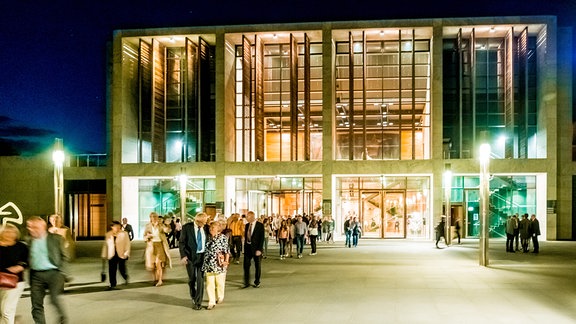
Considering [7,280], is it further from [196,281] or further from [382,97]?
[382,97]

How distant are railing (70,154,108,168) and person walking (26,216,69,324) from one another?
32493 mm

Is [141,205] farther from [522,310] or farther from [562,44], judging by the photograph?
[522,310]

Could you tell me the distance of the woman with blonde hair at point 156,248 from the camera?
55.0ft

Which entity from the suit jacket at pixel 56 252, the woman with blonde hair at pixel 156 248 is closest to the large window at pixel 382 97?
the woman with blonde hair at pixel 156 248

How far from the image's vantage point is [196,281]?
42.3ft

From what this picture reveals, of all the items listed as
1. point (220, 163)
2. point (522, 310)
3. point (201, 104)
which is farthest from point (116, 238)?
point (201, 104)

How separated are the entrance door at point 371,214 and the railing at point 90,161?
16.8 meters

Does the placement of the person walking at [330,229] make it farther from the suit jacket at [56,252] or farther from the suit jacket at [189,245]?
the suit jacket at [56,252]

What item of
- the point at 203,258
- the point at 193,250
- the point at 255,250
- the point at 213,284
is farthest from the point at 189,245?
the point at 255,250

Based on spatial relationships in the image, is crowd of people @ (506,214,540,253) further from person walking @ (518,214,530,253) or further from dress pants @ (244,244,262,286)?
dress pants @ (244,244,262,286)

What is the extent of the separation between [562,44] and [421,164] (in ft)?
36.5

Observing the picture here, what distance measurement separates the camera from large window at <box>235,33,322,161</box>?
4053 cm

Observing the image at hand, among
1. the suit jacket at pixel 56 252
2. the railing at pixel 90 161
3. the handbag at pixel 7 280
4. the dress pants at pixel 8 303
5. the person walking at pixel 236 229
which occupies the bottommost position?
the person walking at pixel 236 229

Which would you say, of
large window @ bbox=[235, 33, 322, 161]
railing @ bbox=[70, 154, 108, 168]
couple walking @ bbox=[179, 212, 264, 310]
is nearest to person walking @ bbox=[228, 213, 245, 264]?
couple walking @ bbox=[179, 212, 264, 310]
